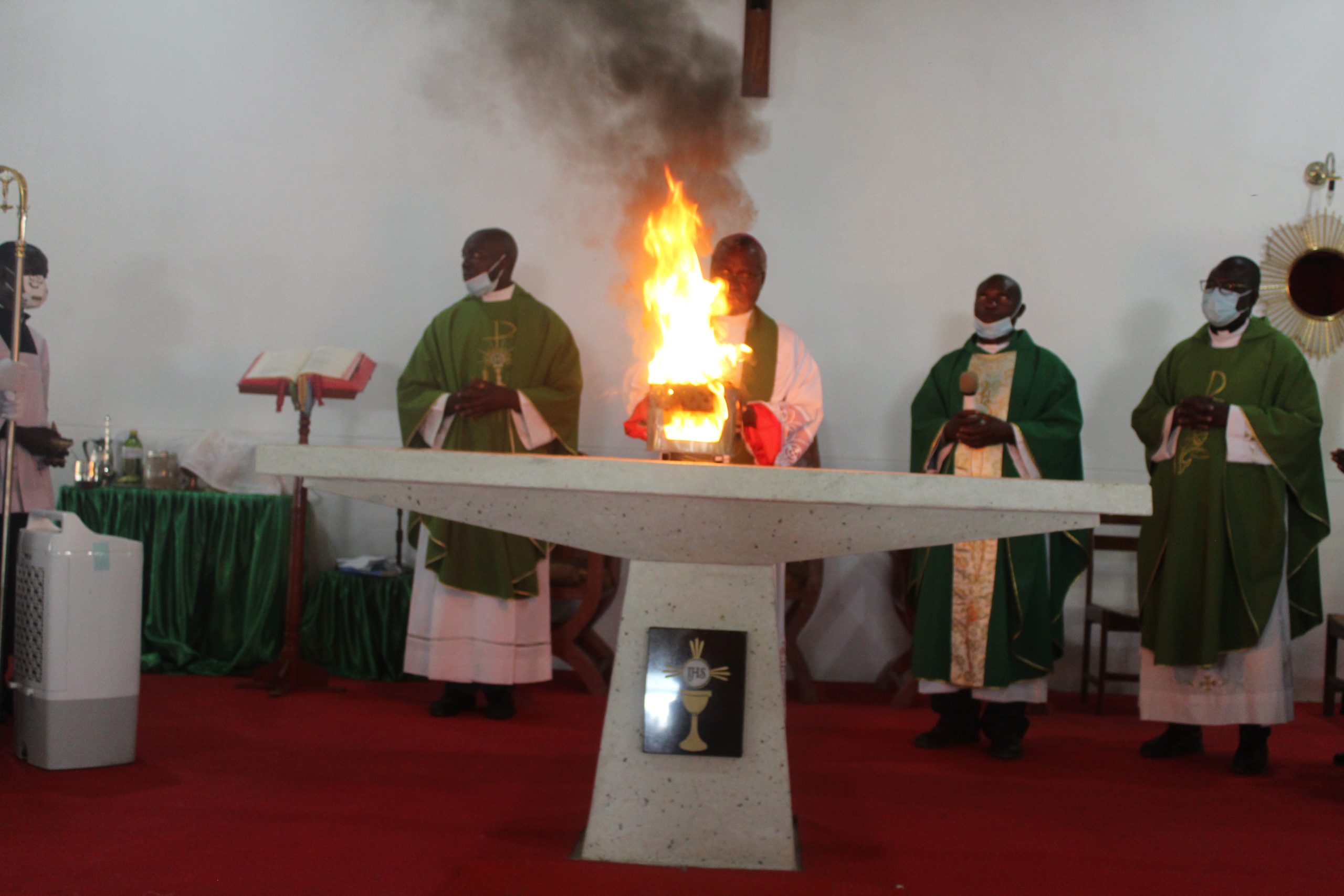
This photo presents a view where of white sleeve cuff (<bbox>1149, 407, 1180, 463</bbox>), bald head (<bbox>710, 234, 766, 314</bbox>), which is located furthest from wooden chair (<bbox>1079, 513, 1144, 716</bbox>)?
bald head (<bbox>710, 234, 766, 314</bbox>)

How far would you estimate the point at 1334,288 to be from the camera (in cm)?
557

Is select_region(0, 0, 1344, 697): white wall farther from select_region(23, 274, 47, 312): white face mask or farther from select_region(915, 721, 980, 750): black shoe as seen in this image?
select_region(23, 274, 47, 312): white face mask

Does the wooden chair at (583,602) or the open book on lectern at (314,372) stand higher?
the open book on lectern at (314,372)

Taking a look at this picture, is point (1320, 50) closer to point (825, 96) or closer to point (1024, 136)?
point (1024, 136)

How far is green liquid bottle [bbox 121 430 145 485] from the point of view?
5172mm

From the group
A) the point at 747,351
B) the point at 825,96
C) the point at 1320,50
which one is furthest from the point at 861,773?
the point at 1320,50

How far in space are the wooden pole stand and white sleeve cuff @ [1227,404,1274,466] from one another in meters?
3.68

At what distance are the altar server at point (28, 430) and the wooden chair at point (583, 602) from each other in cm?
204

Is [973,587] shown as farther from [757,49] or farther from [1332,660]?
[757,49]

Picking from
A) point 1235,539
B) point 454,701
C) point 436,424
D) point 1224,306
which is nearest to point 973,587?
point 1235,539

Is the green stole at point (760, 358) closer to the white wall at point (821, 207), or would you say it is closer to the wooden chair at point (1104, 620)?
the white wall at point (821, 207)

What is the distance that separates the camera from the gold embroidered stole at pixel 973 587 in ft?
13.5

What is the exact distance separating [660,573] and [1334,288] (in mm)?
4652

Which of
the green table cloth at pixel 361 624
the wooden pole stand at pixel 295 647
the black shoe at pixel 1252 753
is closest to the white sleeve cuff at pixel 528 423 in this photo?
the wooden pole stand at pixel 295 647
